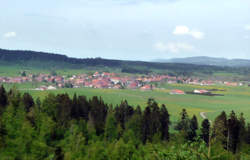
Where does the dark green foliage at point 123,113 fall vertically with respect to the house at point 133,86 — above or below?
above

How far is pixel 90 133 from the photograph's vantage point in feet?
169

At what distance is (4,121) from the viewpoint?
44.2 meters

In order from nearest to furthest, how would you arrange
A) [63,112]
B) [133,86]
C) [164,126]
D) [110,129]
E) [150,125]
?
[110,129] → [63,112] → [150,125] → [164,126] → [133,86]

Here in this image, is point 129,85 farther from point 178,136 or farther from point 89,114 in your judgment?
point 178,136

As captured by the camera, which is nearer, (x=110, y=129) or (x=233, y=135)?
(x=233, y=135)

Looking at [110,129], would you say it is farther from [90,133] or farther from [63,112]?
[63,112]

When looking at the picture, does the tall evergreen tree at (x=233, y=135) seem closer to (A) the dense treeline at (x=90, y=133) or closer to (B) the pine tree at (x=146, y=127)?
(A) the dense treeline at (x=90, y=133)

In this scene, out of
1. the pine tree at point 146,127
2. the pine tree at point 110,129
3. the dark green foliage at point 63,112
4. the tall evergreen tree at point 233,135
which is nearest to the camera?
the tall evergreen tree at point 233,135

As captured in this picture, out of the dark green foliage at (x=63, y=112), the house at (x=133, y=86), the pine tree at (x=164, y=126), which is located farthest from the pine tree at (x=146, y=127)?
the house at (x=133, y=86)

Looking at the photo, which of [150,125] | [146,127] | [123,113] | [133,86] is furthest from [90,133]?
[133,86]

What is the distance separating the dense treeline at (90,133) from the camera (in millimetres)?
37000

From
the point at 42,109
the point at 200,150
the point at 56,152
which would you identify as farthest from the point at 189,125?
the point at 200,150

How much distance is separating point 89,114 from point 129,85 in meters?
135

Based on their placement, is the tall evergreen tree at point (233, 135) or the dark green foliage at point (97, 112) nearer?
the tall evergreen tree at point (233, 135)
